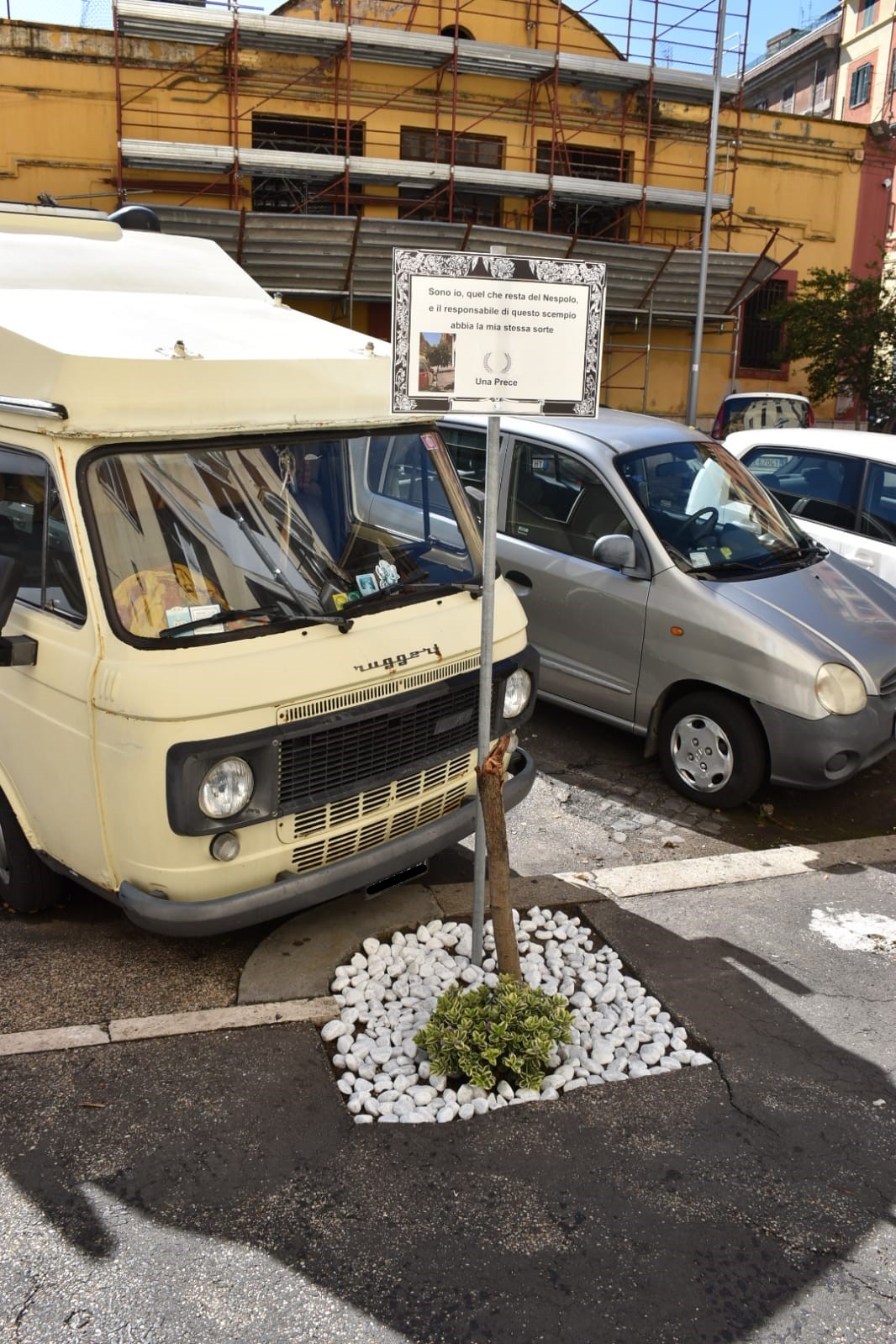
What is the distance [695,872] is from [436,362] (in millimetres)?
2888

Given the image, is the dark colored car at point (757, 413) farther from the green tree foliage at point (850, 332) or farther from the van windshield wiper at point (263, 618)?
the van windshield wiper at point (263, 618)

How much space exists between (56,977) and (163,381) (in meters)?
2.30

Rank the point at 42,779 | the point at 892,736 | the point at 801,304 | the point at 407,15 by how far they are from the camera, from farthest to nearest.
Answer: the point at 801,304, the point at 407,15, the point at 892,736, the point at 42,779

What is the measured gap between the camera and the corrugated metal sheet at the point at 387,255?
1892cm

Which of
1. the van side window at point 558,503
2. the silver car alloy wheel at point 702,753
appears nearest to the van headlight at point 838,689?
the silver car alloy wheel at point 702,753

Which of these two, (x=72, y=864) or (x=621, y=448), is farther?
(x=621, y=448)

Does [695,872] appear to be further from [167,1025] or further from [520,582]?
[167,1025]

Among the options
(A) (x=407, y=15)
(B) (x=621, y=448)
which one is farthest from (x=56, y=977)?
(A) (x=407, y=15)

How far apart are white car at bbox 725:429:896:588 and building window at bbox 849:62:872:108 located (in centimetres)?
3787

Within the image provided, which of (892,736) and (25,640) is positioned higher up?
(25,640)

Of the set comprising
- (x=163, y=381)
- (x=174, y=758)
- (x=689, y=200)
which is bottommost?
(x=174, y=758)

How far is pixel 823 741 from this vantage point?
5.72 m

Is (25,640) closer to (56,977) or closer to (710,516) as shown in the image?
(56,977)

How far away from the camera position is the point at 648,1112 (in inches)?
145
